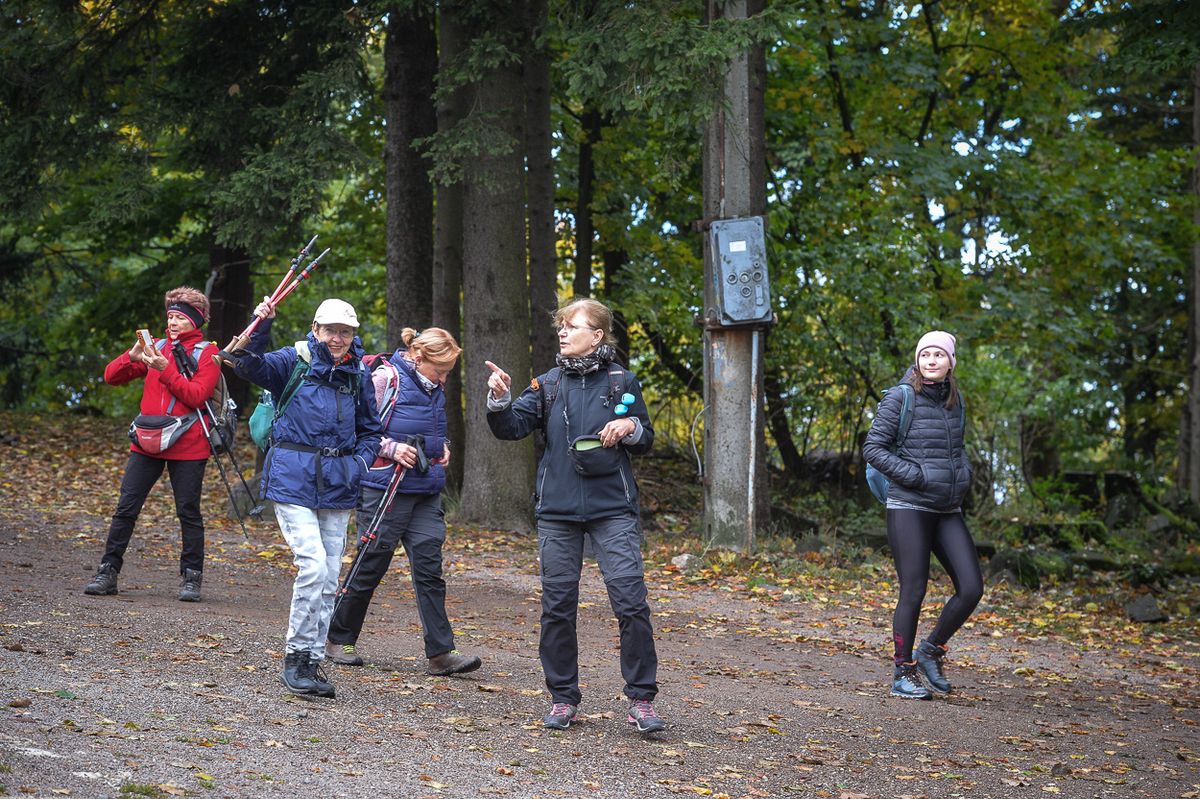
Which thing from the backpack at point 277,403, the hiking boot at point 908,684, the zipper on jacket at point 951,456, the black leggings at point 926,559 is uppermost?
the backpack at point 277,403

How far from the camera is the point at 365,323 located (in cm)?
2512

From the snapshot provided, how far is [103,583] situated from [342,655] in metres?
2.51

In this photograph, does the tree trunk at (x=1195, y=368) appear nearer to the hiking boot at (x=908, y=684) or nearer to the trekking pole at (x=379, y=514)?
the hiking boot at (x=908, y=684)

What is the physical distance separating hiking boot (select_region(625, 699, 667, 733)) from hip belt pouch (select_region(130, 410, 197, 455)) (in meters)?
3.94

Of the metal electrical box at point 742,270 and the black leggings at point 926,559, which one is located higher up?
the metal electrical box at point 742,270

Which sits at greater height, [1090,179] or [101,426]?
[1090,179]

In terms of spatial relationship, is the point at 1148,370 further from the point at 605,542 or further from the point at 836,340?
the point at 605,542

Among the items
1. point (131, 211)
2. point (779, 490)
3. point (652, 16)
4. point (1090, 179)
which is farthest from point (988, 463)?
point (131, 211)

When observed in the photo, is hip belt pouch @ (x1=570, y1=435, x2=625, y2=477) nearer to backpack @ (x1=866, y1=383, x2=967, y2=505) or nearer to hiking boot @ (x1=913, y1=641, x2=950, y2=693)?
backpack @ (x1=866, y1=383, x2=967, y2=505)

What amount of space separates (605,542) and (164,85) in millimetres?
11388

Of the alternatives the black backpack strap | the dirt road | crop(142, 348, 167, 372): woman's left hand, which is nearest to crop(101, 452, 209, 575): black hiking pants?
the dirt road

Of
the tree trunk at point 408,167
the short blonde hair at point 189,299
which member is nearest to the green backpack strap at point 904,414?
the short blonde hair at point 189,299

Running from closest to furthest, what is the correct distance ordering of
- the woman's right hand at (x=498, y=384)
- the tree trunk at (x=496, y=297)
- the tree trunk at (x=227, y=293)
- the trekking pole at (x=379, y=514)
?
the woman's right hand at (x=498, y=384), the trekking pole at (x=379, y=514), the tree trunk at (x=496, y=297), the tree trunk at (x=227, y=293)

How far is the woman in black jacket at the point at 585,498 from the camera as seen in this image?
6074mm
